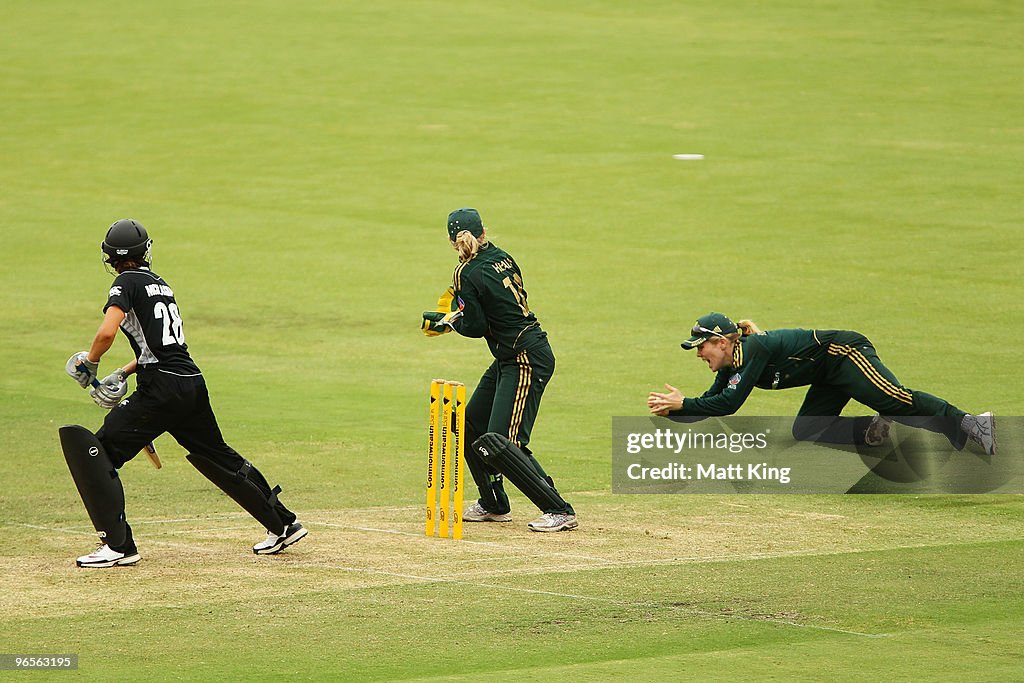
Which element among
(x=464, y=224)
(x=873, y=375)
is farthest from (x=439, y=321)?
(x=873, y=375)

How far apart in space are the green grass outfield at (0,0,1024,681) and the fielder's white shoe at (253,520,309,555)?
0.20 m

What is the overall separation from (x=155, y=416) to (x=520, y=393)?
2.62m

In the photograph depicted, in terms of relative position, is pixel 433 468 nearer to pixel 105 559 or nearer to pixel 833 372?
pixel 105 559

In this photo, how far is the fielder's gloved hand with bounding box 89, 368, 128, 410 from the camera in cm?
945

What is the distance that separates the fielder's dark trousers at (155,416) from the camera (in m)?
9.38

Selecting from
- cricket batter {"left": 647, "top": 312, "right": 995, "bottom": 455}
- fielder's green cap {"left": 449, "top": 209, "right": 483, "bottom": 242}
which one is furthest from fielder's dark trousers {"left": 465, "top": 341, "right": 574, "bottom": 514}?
cricket batter {"left": 647, "top": 312, "right": 995, "bottom": 455}

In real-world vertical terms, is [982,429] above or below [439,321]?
below

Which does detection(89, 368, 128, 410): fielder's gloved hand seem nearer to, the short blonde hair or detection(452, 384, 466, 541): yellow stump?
detection(452, 384, 466, 541): yellow stump

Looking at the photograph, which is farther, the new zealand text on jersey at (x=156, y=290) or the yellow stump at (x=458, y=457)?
the yellow stump at (x=458, y=457)

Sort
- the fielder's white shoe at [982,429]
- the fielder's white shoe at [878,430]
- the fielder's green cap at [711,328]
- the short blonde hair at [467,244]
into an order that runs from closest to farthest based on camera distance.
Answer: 1. the short blonde hair at [467,244]
2. the fielder's green cap at [711,328]
3. the fielder's white shoe at [982,429]
4. the fielder's white shoe at [878,430]

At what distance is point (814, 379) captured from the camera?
40.7ft

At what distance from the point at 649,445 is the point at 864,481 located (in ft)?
7.10

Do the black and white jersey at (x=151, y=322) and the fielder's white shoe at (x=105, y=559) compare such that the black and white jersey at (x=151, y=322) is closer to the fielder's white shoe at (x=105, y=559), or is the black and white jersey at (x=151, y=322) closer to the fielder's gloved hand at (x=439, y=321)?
the fielder's white shoe at (x=105, y=559)

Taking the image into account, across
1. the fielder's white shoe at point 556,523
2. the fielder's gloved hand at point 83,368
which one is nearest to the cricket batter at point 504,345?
the fielder's white shoe at point 556,523
